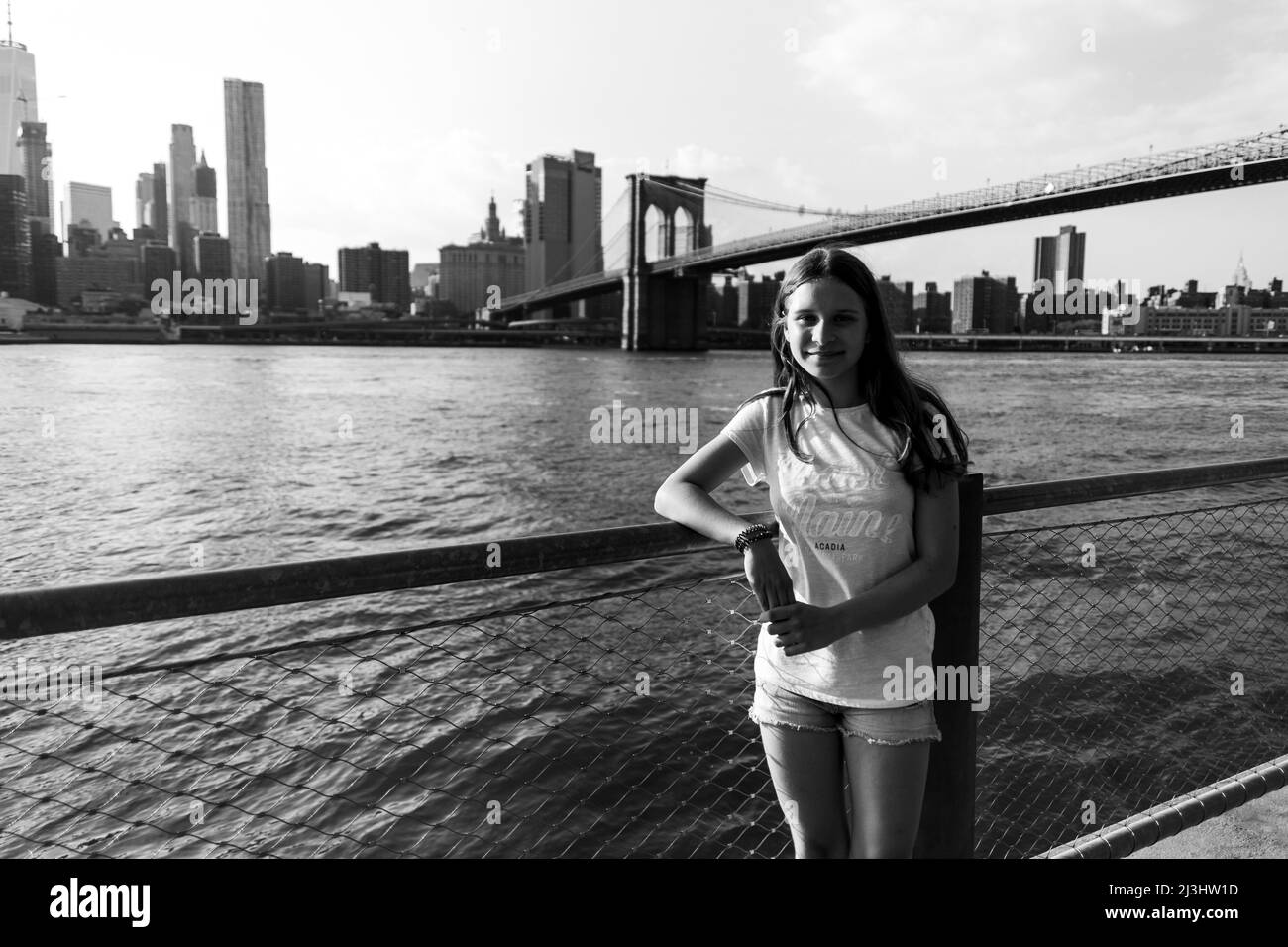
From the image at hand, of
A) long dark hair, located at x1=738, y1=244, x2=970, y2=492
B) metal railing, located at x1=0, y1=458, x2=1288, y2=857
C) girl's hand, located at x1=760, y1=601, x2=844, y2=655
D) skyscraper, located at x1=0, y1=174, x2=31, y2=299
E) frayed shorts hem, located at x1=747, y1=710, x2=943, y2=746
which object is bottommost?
metal railing, located at x1=0, y1=458, x2=1288, y2=857

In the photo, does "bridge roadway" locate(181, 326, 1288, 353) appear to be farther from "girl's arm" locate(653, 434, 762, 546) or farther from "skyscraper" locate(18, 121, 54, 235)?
"girl's arm" locate(653, 434, 762, 546)

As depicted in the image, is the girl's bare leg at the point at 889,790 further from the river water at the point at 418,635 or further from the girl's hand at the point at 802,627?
the river water at the point at 418,635

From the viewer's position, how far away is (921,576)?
144 centimetres

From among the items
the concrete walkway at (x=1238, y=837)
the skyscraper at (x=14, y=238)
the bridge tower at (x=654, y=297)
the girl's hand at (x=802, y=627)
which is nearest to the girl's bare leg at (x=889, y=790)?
the girl's hand at (x=802, y=627)

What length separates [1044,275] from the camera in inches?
1614

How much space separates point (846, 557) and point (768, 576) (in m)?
0.15

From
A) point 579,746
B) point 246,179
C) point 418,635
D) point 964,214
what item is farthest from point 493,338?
point 579,746

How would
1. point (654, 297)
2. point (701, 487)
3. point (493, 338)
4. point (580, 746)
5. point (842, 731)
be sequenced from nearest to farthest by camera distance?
point (842, 731)
point (701, 487)
point (580, 746)
point (654, 297)
point (493, 338)

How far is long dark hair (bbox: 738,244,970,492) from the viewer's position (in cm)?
146

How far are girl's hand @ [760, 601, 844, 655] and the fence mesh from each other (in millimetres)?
2672

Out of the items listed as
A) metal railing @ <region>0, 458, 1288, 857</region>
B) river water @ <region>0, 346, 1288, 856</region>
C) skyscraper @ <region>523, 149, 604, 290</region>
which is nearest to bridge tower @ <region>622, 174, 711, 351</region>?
skyscraper @ <region>523, 149, 604, 290</region>

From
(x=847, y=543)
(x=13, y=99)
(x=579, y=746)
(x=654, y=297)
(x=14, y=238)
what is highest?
(x=13, y=99)

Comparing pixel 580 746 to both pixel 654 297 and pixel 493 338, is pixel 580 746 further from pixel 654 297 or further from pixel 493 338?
pixel 493 338

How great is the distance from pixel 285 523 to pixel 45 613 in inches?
469
